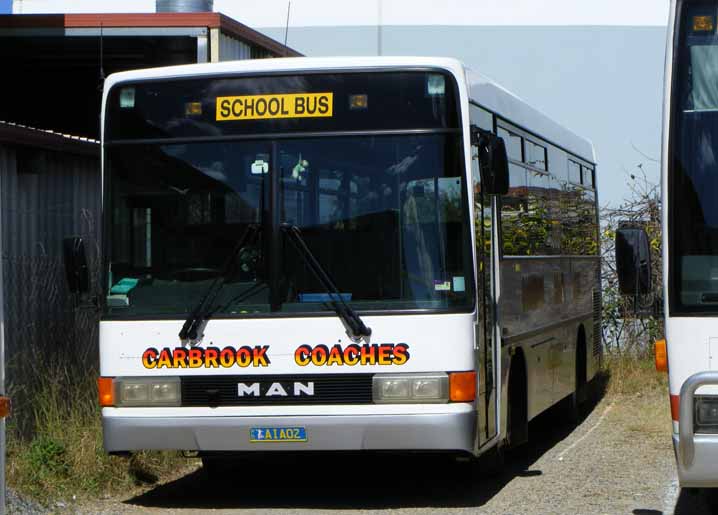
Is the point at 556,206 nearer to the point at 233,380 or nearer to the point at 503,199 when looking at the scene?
the point at 503,199

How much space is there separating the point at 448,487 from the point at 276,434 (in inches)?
81.3

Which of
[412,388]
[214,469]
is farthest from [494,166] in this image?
[214,469]

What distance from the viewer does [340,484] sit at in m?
11.4

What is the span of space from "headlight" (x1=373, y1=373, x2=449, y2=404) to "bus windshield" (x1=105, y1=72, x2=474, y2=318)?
47 centimetres

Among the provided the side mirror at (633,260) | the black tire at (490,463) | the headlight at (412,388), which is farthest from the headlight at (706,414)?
the black tire at (490,463)

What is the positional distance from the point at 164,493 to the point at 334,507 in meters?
1.51

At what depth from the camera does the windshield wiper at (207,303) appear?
380 inches

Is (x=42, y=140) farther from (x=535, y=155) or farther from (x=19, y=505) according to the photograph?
(x=535, y=155)

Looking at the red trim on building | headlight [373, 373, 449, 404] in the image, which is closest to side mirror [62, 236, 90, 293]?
headlight [373, 373, 449, 404]

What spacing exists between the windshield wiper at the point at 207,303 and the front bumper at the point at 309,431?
55cm

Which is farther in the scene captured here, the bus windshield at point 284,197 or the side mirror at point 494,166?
the side mirror at point 494,166

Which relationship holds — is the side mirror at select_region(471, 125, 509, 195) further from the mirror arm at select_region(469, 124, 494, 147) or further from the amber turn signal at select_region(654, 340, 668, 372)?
the amber turn signal at select_region(654, 340, 668, 372)

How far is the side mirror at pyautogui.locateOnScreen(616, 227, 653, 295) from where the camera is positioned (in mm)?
8156

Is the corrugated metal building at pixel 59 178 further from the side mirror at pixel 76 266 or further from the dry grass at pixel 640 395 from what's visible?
the dry grass at pixel 640 395
